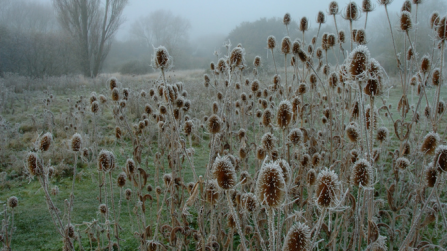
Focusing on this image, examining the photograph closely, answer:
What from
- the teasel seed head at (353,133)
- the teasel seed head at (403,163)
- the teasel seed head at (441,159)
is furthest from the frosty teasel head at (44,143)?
the teasel seed head at (403,163)

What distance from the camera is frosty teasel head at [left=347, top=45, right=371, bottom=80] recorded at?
968 mm

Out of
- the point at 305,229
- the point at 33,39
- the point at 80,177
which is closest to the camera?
the point at 305,229

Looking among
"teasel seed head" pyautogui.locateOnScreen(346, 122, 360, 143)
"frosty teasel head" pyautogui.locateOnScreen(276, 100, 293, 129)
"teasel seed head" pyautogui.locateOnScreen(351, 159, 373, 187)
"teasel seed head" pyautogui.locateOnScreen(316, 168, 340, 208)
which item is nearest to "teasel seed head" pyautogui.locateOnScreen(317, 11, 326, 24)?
"teasel seed head" pyautogui.locateOnScreen(346, 122, 360, 143)

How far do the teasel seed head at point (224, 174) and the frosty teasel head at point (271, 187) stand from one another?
122 mm

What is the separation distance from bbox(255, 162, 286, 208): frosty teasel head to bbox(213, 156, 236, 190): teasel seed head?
122 mm

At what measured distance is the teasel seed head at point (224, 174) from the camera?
944mm

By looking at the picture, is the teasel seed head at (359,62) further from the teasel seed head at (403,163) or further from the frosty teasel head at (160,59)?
the teasel seed head at (403,163)

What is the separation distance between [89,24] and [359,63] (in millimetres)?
20517

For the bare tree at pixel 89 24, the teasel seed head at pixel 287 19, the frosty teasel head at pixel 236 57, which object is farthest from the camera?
the bare tree at pixel 89 24

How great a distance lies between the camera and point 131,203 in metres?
2.73

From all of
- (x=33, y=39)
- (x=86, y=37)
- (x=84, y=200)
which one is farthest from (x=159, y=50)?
(x=86, y=37)

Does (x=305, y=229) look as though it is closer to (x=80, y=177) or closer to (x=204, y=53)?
(x=80, y=177)

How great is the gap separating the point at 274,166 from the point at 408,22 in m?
1.86

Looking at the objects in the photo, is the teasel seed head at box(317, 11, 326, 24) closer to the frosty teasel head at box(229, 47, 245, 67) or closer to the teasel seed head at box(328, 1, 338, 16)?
the teasel seed head at box(328, 1, 338, 16)
